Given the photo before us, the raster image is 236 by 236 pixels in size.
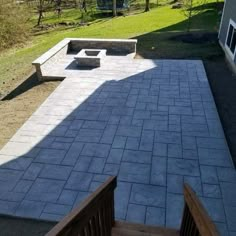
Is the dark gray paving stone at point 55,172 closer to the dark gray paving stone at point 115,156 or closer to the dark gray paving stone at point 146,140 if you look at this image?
the dark gray paving stone at point 115,156

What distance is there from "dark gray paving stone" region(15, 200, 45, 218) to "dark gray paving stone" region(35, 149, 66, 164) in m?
1.05

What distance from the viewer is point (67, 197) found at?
4.53 m

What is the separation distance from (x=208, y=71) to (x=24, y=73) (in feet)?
22.8

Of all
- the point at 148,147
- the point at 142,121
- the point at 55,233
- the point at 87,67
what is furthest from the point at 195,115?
the point at 55,233

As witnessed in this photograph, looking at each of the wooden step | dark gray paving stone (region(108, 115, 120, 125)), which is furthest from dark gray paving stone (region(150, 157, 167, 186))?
dark gray paving stone (region(108, 115, 120, 125))

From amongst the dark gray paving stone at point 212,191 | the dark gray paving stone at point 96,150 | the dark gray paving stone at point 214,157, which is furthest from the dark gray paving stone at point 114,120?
the dark gray paving stone at point 212,191

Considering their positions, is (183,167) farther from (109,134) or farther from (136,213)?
(109,134)

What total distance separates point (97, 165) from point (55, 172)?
0.82 metres

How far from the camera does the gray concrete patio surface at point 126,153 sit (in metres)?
4.37

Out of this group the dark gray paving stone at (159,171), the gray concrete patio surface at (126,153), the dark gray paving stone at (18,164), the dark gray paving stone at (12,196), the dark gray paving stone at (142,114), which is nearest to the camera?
the gray concrete patio surface at (126,153)

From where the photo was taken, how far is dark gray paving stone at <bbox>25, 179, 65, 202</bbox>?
14.9 feet

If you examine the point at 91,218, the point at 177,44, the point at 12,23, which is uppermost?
the point at 91,218

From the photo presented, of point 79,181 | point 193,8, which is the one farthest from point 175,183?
point 193,8

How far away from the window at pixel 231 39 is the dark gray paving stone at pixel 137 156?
20.3 feet
